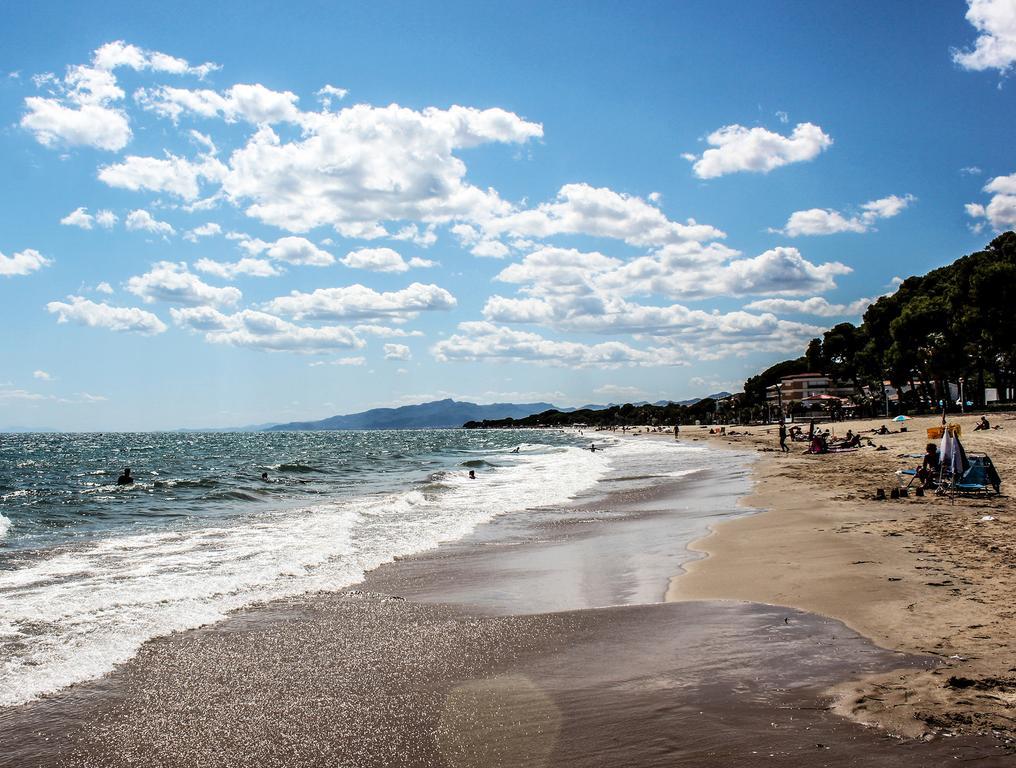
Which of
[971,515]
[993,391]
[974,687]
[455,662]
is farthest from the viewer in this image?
[993,391]

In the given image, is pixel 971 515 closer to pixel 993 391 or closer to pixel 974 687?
pixel 974 687

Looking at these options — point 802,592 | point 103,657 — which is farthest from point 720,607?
point 103,657

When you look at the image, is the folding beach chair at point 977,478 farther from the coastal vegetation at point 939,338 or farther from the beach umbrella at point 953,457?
the coastal vegetation at point 939,338

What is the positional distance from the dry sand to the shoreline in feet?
1.06

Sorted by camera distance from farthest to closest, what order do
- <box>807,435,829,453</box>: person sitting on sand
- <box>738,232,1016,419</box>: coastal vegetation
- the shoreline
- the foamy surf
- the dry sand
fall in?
<box>738,232,1016,419</box>: coastal vegetation < <box>807,435,829,453</box>: person sitting on sand < the foamy surf < the dry sand < the shoreline

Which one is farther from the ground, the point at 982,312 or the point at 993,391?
the point at 982,312

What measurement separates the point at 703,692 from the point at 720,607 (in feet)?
9.65

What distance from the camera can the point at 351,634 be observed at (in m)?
7.80

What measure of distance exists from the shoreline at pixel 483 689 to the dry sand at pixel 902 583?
1.06ft

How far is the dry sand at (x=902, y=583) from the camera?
16.7 ft

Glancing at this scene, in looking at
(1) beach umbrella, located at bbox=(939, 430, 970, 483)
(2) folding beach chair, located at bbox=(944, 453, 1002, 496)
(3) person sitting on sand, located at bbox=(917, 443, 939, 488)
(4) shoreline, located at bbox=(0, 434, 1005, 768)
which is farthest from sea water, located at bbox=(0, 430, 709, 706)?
(2) folding beach chair, located at bbox=(944, 453, 1002, 496)

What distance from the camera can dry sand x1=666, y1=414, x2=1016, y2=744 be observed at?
509 centimetres

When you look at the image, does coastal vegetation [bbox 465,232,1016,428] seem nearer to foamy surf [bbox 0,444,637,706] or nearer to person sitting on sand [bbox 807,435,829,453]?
person sitting on sand [bbox 807,435,829,453]

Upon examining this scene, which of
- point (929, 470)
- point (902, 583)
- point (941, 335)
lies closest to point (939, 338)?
point (941, 335)
